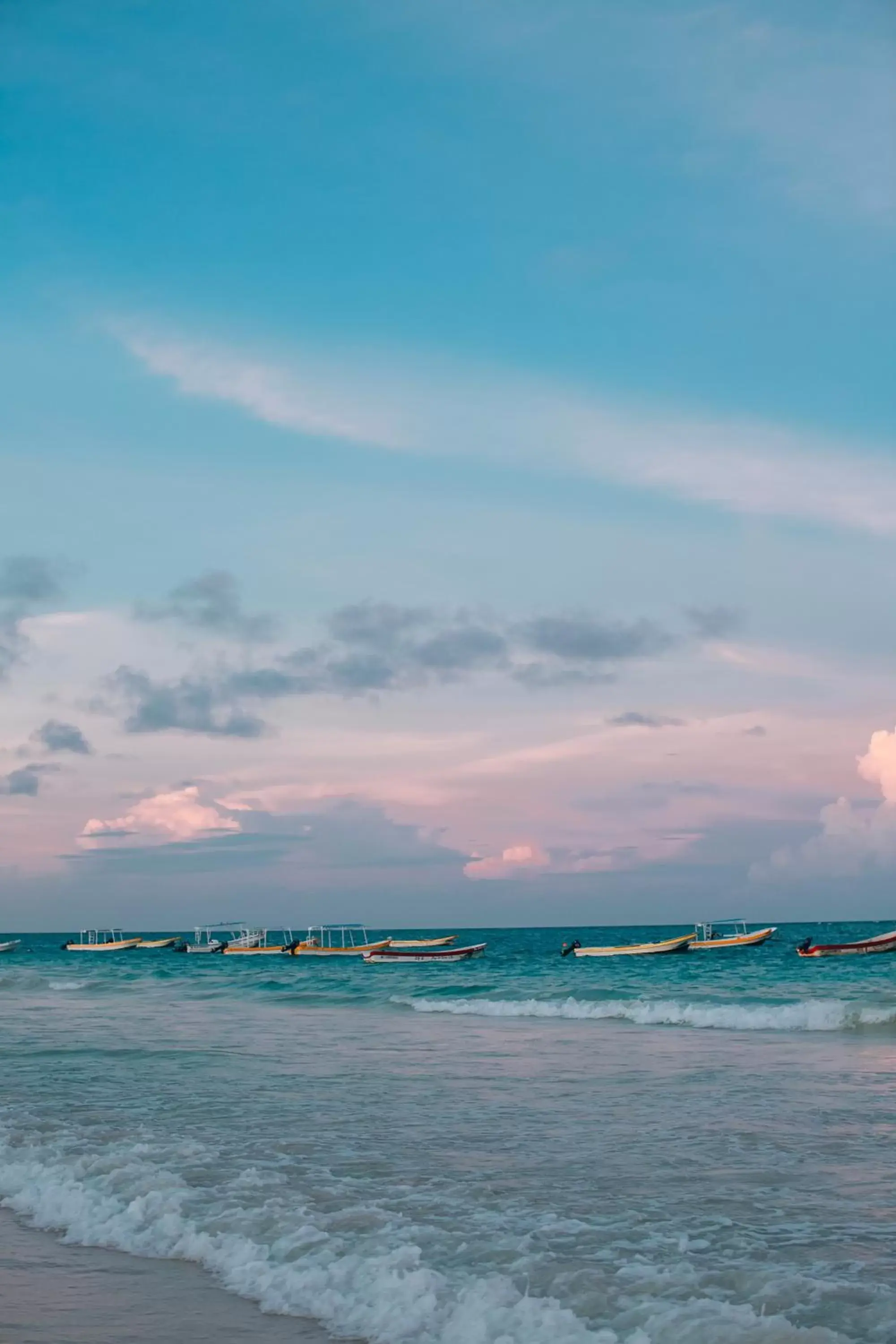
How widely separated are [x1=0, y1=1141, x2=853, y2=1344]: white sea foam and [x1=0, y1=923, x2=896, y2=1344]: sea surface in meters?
0.03

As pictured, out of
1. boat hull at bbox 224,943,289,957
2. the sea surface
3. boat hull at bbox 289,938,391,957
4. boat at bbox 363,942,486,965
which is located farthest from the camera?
boat hull at bbox 224,943,289,957

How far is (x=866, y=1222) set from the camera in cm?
1015

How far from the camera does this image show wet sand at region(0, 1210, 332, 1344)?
7.85 meters

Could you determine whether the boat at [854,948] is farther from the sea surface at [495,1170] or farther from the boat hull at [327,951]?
the sea surface at [495,1170]

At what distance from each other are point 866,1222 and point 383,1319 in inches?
187

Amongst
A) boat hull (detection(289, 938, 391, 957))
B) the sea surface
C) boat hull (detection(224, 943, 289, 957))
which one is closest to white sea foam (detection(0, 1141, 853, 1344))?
the sea surface

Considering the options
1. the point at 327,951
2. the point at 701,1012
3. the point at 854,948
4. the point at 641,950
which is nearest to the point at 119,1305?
the point at 701,1012

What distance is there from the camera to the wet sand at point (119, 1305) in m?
7.85

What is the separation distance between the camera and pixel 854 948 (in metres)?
76.9

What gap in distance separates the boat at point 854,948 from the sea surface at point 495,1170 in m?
50.5

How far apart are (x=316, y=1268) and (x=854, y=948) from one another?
7515 centimetres

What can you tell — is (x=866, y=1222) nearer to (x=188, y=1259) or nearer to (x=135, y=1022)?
(x=188, y=1259)

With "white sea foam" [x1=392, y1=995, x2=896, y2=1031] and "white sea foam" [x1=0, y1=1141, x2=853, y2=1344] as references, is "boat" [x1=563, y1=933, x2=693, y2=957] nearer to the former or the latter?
"white sea foam" [x1=392, y1=995, x2=896, y2=1031]

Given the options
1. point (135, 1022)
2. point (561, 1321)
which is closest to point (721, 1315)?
point (561, 1321)
